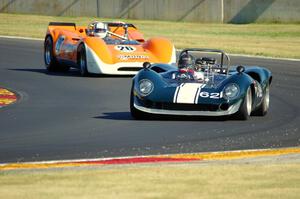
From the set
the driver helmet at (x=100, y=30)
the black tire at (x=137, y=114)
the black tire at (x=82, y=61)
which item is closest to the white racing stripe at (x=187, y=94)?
the black tire at (x=137, y=114)

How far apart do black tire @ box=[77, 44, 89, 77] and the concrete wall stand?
830 inches

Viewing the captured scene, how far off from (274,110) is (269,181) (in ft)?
23.8

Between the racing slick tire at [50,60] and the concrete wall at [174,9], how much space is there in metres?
19.4

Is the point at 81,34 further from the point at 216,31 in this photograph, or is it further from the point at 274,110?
the point at 216,31

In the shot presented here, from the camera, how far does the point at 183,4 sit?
45.7 metres

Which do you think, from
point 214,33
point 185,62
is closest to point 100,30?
point 185,62

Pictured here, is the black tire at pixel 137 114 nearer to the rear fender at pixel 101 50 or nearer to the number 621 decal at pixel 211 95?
the number 621 decal at pixel 211 95

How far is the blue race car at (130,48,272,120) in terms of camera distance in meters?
15.4

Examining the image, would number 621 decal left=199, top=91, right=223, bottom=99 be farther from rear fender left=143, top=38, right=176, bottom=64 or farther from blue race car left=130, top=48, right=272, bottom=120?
rear fender left=143, top=38, right=176, bottom=64

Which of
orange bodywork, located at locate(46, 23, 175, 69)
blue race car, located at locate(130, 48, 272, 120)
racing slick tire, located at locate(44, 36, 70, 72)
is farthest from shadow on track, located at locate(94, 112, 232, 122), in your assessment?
racing slick tire, located at locate(44, 36, 70, 72)

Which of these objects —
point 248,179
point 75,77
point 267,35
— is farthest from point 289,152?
point 267,35

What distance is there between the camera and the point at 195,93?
610 inches

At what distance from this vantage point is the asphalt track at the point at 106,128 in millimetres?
12820

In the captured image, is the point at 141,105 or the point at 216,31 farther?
the point at 216,31
